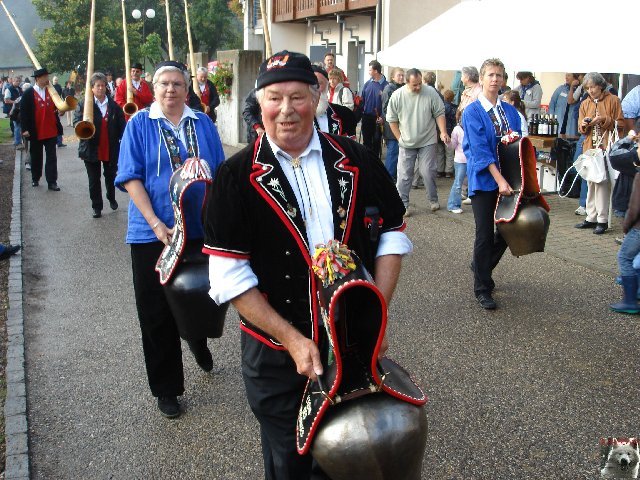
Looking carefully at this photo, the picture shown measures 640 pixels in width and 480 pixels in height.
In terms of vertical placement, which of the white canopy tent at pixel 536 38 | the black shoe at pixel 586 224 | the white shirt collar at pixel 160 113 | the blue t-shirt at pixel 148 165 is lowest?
the black shoe at pixel 586 224

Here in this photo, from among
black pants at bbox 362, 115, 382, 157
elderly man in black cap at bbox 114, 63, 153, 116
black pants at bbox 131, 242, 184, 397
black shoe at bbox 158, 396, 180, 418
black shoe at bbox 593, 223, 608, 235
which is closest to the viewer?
black pants at bbox 131, 242, 184, 397

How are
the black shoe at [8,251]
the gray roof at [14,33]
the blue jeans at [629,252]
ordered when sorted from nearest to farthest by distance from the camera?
1. the blue jeans at [629,252]
2. the black shoe at [8,251]
3. the gray roof at [14,33]

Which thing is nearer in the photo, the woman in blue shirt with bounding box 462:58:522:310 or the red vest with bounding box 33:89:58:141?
the woman in blue shirt with bounding box 462:58:522:310

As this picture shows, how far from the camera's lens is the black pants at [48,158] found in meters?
12.8

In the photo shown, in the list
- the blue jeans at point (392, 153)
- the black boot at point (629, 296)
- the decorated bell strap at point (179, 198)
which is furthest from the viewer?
the blue jeans at point (392, 153)

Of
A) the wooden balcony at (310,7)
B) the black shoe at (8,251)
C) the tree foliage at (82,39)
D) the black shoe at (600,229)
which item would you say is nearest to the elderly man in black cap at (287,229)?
the black shoe at (8,251)

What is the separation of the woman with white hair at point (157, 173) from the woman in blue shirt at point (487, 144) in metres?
2.38

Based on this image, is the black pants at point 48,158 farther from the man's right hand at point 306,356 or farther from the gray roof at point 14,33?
the gray roof at point 14,33

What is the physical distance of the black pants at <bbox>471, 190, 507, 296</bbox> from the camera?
6.04 m

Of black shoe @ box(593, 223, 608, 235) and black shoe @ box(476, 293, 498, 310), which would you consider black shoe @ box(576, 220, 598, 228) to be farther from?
black shoe @ box(476, 293, 498, 310)

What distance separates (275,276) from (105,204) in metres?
9.74

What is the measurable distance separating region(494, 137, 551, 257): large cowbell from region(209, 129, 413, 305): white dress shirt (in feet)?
11.0

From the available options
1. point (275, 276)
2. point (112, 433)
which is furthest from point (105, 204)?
point (275, 276)

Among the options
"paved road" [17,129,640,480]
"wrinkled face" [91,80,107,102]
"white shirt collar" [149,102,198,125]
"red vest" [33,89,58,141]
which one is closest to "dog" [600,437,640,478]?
"paved road" [17,129,640,480]
